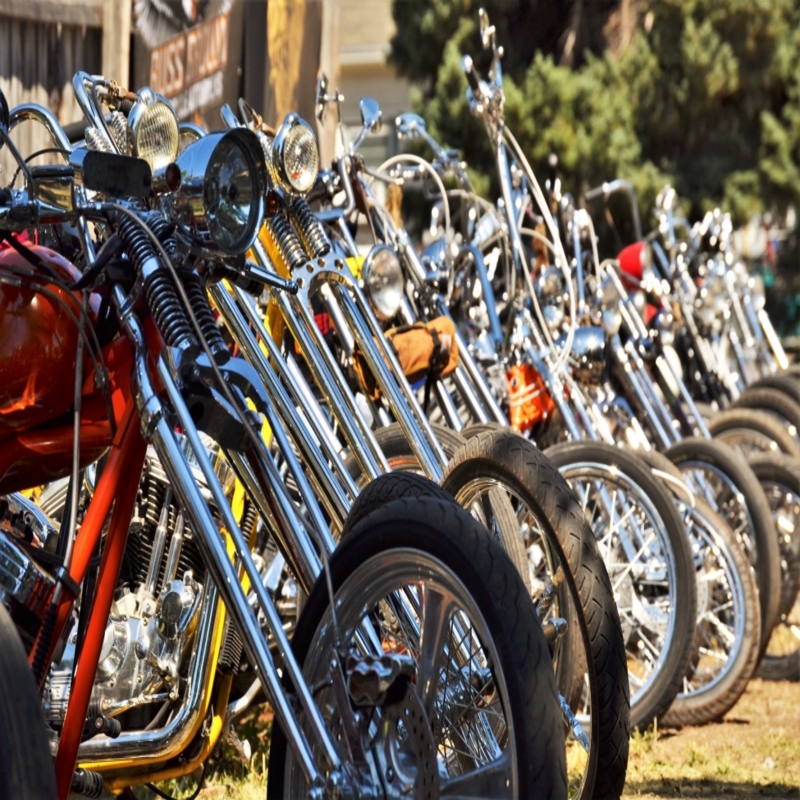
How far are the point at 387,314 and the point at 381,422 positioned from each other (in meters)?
0.37

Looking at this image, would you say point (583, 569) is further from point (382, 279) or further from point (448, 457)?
point (382, 279)

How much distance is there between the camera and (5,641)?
1.91 meters

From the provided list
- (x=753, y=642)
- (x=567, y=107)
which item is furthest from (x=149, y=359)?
(x=567, y=107)

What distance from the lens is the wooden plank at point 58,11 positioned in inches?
205

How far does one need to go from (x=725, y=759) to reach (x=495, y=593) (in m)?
2.66

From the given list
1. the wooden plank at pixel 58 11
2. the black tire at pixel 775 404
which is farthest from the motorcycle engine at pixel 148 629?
the black tire at pixel 775 404

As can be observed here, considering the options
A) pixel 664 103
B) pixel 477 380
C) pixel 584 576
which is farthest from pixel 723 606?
pixel 664 103

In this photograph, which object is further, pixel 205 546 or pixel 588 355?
pixel 588 355

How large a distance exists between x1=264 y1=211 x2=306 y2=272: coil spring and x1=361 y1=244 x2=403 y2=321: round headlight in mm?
523

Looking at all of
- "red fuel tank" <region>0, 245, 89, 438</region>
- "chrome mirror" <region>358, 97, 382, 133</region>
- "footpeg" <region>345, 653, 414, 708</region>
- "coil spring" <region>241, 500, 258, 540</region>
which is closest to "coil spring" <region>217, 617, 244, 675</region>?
"coil spring" <region>241, 500, 258, 540</region>

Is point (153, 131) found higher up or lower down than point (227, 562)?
higher up

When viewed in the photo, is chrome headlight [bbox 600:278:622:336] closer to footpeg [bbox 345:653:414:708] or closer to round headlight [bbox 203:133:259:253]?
round headlight [bbox 203:133:259:253]

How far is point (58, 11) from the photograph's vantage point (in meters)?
5.40

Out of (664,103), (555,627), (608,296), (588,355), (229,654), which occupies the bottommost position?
(229,654)
